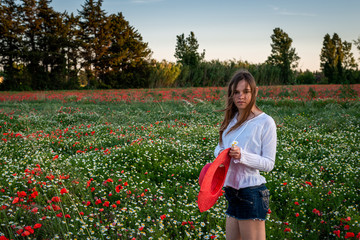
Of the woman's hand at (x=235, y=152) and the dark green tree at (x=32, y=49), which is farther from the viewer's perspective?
the dark green tree at (x=32, y=49)

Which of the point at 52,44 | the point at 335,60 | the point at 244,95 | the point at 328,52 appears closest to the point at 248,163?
the point at 244,95

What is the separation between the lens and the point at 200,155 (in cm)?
656

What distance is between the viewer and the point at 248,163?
231 centimetres

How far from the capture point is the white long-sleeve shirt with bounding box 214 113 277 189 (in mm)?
2399

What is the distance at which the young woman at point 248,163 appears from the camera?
2365 millimetres

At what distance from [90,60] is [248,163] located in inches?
1687

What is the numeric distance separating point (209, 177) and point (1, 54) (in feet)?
148

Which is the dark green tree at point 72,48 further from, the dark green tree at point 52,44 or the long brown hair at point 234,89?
the long brown hair at point 234,89

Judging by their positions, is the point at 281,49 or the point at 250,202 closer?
the point at 250,202

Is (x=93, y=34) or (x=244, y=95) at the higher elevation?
(x=93, y=34)

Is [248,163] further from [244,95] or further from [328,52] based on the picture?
[328,52]

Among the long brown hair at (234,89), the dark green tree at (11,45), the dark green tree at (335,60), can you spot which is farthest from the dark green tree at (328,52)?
the long brown hair at (234,89)

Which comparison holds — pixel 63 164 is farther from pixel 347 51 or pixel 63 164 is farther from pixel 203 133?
pixel 347 51

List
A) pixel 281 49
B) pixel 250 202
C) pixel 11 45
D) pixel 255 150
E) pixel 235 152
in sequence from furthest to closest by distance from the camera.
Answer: pixel 281 49
pixel 11 45
pixel 255 150
pixel 250 202
pixel 235 152
